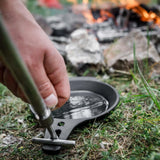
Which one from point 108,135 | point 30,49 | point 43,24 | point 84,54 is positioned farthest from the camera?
point 43,24

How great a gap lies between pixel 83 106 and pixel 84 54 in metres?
1.05

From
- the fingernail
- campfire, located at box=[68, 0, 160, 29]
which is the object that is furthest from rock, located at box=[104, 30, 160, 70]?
the fingernail

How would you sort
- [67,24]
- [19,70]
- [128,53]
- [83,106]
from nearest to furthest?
1. [19,70]
2. [83,106]
3. [128,53]
4. [67,24]

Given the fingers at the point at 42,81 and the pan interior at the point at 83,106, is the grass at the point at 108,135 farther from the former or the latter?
the fingers at the point at 42,81

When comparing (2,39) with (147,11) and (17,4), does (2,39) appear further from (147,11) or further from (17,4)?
(147,11)

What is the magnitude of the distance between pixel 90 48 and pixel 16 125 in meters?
1.53

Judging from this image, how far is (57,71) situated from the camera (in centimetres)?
103

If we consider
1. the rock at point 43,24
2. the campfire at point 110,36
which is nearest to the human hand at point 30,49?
the campfire at point 110,36

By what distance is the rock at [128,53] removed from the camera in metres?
2.21

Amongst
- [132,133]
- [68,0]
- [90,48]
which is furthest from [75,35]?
[68,0]

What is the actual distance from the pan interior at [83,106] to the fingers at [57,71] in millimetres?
439

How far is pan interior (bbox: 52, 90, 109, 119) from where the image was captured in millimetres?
1525

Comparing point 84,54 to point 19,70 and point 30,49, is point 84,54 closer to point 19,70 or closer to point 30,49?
point 30,49

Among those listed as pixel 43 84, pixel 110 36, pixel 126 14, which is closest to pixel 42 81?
pixel 43 84
